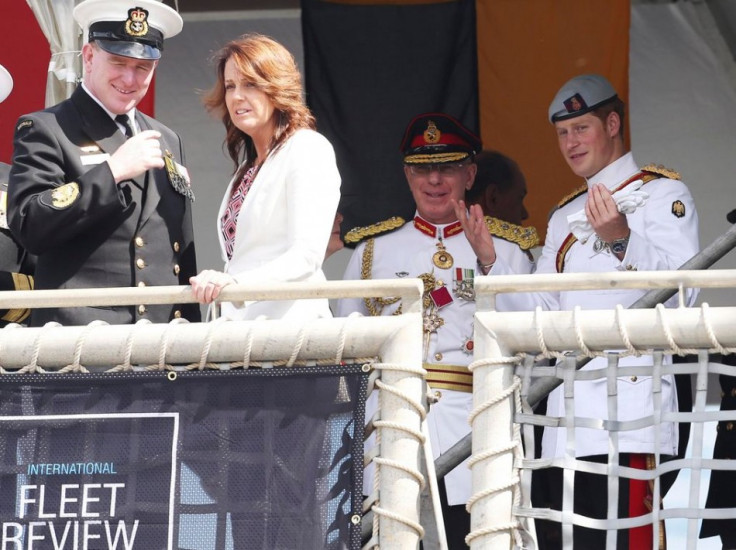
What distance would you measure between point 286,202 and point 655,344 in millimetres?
1137

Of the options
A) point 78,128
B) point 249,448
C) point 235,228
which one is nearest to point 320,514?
point 249,448

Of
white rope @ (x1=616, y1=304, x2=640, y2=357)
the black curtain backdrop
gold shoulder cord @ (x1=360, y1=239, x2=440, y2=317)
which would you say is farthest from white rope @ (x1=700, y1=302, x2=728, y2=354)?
the black curtain backdrop

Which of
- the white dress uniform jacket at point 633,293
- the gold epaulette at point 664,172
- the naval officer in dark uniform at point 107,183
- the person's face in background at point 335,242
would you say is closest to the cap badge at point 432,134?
the person's face in background at point 335,242

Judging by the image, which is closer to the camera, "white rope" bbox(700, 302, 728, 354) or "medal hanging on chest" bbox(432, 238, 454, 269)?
"white rope" bbox(700, 302, 728, 354)

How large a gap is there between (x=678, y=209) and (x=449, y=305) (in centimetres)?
94

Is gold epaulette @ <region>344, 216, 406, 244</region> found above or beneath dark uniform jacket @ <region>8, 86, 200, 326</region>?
above

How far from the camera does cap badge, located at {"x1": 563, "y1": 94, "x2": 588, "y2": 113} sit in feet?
15.1

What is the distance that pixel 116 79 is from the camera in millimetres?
3873

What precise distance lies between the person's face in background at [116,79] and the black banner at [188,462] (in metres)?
1.13

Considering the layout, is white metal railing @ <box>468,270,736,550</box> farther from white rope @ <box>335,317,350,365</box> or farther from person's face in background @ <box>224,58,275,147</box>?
person's face in background @ <box>224,58,275,147</box>

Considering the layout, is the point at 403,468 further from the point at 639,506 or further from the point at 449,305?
the point at 449,305

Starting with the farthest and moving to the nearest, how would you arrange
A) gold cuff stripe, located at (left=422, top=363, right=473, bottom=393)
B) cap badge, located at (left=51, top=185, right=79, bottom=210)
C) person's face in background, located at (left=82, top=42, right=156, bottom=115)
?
gold cuff stripe, located at (left=422, top=363, right=473, bottom=393), person's face in background, located at (left=82, top=42, right=156, bottom=115), cap badge, located at (left=51, top=185, right=79, bottom=210)

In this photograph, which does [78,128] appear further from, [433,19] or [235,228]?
[433,19]

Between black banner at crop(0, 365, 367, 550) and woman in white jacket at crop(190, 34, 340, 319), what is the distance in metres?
0.33
